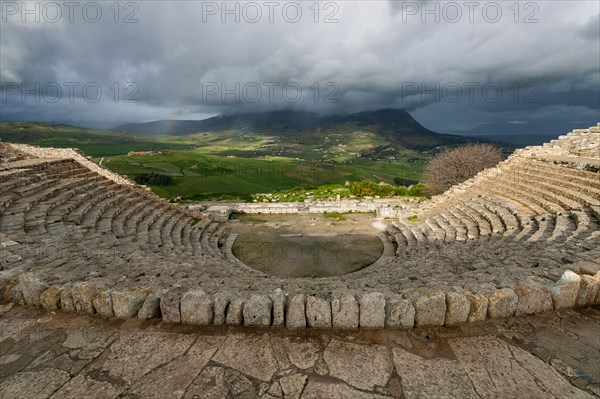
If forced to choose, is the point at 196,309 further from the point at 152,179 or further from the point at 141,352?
the point at 152,179

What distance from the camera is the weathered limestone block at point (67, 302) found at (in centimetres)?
444

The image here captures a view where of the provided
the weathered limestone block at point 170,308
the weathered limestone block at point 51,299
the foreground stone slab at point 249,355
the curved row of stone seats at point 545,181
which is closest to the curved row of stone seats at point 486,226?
the curved row of stone seats at point 545,181

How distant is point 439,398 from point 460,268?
17.0ft

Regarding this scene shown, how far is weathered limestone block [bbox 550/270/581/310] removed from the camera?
14.3 feet

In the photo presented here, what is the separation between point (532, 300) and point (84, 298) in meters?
6.81

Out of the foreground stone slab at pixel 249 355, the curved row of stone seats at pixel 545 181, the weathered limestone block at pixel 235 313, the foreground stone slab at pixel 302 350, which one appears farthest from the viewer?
the curved row of stone seats at pixel 545 181

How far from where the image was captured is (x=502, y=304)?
4.20 meters

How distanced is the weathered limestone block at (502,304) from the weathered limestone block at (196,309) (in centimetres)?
409

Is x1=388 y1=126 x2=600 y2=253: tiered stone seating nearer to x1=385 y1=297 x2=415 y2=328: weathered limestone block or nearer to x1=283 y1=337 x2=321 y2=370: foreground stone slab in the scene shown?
x1=385 y1=297 x2=415 y2=328: weathered limestone block

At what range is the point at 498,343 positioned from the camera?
149 inches

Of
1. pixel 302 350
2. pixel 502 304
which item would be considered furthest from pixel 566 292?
pixel 302 350

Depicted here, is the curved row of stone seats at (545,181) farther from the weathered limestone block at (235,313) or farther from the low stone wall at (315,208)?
the weathered limestone block at (235,313)

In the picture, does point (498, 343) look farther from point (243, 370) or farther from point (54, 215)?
point (54, 215)

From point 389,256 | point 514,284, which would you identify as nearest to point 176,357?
point 514,284
